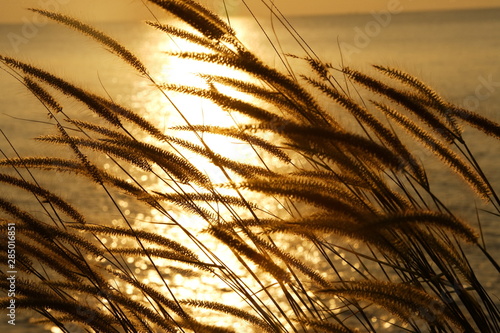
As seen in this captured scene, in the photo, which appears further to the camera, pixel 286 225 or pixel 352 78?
pixel 352 78

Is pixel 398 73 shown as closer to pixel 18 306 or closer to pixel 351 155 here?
pixel 351 155

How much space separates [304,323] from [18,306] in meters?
0.77

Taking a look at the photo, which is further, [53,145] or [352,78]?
[53,145]

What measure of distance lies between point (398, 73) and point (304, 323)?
2.53 ft

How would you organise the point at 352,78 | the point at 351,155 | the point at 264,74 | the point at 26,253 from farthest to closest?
the point at 26,253 < the point at 352,78 < the point at 351,155 < the point at 264,74

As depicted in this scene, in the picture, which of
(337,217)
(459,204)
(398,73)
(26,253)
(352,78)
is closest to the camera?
(337,217)

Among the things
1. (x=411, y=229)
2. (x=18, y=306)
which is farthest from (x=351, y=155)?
(x=18, y=306)

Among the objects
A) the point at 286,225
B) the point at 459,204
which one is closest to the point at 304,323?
the point at 286,225

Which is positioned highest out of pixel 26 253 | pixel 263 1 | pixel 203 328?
pixel 263 1

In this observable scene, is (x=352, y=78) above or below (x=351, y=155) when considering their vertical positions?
above

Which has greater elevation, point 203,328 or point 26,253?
point 26,253

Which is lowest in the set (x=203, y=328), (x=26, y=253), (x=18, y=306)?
(x=203, y=328)

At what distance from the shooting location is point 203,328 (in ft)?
4.67

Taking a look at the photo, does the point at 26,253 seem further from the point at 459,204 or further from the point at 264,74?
the point at 459,204
